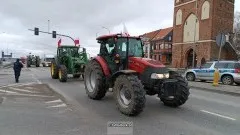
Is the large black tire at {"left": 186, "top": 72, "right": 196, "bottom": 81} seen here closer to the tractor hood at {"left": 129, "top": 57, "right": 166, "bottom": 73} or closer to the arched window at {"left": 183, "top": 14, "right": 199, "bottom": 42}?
the tractor hood at {"left": 129, "top": 57, "right": 166, "bottom": 73}

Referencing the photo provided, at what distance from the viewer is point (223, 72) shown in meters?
25.0

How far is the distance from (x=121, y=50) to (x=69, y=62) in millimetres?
11188

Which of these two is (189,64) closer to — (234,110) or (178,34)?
(178,34)

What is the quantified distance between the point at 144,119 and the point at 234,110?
12.9ft

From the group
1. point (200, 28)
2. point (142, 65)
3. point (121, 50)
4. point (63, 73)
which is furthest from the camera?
point (200, 28)

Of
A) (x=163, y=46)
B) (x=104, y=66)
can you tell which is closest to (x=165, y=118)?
(x=104, y=66)

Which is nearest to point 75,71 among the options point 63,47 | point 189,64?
point 63,47

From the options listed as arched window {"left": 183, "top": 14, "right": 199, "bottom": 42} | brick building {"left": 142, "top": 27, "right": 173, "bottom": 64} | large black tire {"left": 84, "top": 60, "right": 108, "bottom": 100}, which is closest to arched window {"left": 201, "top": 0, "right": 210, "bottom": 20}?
arched window {"left": 183, "top": 14, "right": 199, "bottom": 42}

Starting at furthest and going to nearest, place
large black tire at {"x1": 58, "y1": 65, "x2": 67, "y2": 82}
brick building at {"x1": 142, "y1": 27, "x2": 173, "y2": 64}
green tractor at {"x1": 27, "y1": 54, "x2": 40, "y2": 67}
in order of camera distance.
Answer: brick building at {"x1": 142, "y1": 27, "x2": 173, "y2": 64}, green tractor at {"x1": 27, "y1": 54, "x2": 40, "y2": 67}, large black tire at {"x1": 58, "y1": 65, "x2": 67, "y2": 82}

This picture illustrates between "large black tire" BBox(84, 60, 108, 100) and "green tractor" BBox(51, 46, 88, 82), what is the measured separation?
778cm

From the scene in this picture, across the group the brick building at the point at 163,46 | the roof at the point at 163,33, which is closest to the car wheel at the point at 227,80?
the brick building at the point at 163,46

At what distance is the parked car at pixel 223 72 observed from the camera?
24.4 meters

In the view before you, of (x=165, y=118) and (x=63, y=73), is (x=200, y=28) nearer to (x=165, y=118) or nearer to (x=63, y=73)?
(x=63, y=73)

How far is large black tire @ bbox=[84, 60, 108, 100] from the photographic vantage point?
1195cm
